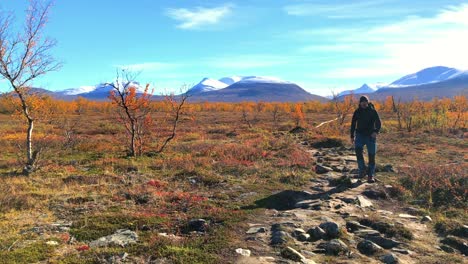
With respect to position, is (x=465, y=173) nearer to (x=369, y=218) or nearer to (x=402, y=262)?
(x=369, y=218)

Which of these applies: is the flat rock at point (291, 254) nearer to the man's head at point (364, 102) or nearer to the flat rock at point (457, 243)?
the flat rock at point (457, 243)

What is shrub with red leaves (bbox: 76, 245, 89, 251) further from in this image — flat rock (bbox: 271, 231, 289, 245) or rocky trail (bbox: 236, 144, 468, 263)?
flat rock (bbox: 271, 231, 289, 245)

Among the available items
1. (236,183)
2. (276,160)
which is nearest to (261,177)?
(236,183)

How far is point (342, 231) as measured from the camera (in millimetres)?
7258

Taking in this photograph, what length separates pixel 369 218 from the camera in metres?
8.23

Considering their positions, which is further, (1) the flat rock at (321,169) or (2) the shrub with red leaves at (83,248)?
(1) the flat rock at (321,169)

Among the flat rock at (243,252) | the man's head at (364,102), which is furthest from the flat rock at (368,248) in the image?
the man's head at (364,102)

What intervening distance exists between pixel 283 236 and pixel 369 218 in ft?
8.08

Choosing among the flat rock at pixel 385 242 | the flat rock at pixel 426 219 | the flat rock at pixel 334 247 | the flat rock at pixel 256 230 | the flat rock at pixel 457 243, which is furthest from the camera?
the flat rock at pixel 426 219

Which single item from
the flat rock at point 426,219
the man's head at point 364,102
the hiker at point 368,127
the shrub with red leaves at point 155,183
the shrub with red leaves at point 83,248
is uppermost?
the man's head at point 364,102

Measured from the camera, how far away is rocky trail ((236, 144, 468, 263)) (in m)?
6.24

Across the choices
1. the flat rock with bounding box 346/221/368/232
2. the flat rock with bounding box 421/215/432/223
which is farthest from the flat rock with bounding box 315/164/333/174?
the flat rock with bounding box 346/221/368/232

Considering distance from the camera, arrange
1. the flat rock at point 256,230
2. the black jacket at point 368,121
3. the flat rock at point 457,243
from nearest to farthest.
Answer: the flat rock at point 457,243, the flat rock at point 256,230, the black jacket at point 368,121

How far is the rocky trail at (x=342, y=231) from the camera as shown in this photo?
20.5 feet
